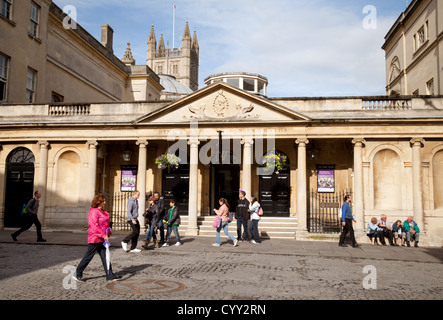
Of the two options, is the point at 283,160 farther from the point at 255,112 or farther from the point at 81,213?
the point at 81,213

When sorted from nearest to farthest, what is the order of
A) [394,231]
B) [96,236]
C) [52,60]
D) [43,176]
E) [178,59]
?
1. [96,236]
2. [394,231]
3. [43,176]
4. [52,60]
5. [178,59]

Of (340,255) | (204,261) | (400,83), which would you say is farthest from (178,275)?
(400,83)

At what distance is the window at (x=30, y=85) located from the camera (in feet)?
78.3

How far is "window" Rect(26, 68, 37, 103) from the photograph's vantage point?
78.3 feet

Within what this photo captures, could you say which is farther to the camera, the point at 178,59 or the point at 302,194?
the point at 178,59

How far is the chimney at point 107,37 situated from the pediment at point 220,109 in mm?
17150

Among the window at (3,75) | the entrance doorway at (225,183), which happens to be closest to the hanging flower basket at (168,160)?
the entrance doorway at (225,183)

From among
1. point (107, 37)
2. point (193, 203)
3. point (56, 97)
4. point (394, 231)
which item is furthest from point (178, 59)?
point (394, 231)

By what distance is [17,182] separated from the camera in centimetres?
2086

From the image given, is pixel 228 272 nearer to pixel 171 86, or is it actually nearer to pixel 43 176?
pixel 43 176

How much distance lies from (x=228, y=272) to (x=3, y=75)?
18.5 m

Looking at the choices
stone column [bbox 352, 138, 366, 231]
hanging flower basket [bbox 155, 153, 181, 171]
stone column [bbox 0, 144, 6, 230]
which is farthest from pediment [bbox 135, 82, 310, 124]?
stone column [bbox 0, 144, 6, 230]

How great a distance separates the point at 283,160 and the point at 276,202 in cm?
248

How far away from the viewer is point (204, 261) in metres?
11.8
